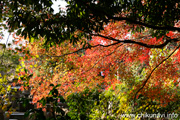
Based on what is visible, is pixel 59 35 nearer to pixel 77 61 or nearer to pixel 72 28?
pixel 72 28

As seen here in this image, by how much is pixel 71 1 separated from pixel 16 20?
139cm

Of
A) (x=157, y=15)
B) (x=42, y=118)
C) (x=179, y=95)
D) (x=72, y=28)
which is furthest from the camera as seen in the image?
(x=179, y=95)

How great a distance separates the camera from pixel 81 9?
13.9 ft

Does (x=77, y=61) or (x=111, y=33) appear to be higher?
(x=111, y=33)

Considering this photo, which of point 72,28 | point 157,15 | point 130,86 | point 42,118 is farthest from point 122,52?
point 42,118

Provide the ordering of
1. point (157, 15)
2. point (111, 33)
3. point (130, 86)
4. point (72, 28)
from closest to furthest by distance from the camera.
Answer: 1. point (72, 28)
2. point (157, 15)
3. point (111, 33)
4. point (130, 86)

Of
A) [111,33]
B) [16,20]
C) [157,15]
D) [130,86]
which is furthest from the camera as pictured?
[130,86]

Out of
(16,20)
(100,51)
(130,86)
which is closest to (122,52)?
(100,51)

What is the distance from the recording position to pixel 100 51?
27.5ft

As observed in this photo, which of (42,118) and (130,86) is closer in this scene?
(42,118)

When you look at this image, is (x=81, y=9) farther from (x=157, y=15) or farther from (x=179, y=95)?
(x=179, y=95)

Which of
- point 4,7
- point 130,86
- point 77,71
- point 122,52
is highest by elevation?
point 4,7

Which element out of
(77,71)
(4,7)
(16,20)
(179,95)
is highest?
(4,7)

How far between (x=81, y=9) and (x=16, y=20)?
5.13ft
